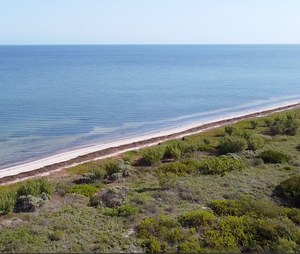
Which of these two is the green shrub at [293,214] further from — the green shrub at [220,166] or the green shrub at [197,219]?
the green shrub at [220,166]

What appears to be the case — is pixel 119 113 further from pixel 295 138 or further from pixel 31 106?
pixel 295 138

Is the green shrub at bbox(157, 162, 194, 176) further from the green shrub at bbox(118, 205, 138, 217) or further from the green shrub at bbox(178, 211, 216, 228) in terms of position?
the green shrub at bbox(178, 211, 216, 228)

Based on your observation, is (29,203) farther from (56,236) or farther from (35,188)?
(56,236)

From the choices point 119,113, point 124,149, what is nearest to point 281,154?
point 124,149

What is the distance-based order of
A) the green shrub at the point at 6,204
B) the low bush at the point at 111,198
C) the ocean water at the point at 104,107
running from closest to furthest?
the green shrub at the point at 6,204
the low bush at the point at 111,198
the ocean water at the point at 104,107

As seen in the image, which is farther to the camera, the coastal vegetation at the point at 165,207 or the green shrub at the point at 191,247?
the coastal vegetation at the point at 165,207

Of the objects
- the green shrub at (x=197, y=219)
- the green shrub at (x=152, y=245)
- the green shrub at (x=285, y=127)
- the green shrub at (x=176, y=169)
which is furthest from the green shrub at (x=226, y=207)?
the green shrub at (x=285, y=127)
